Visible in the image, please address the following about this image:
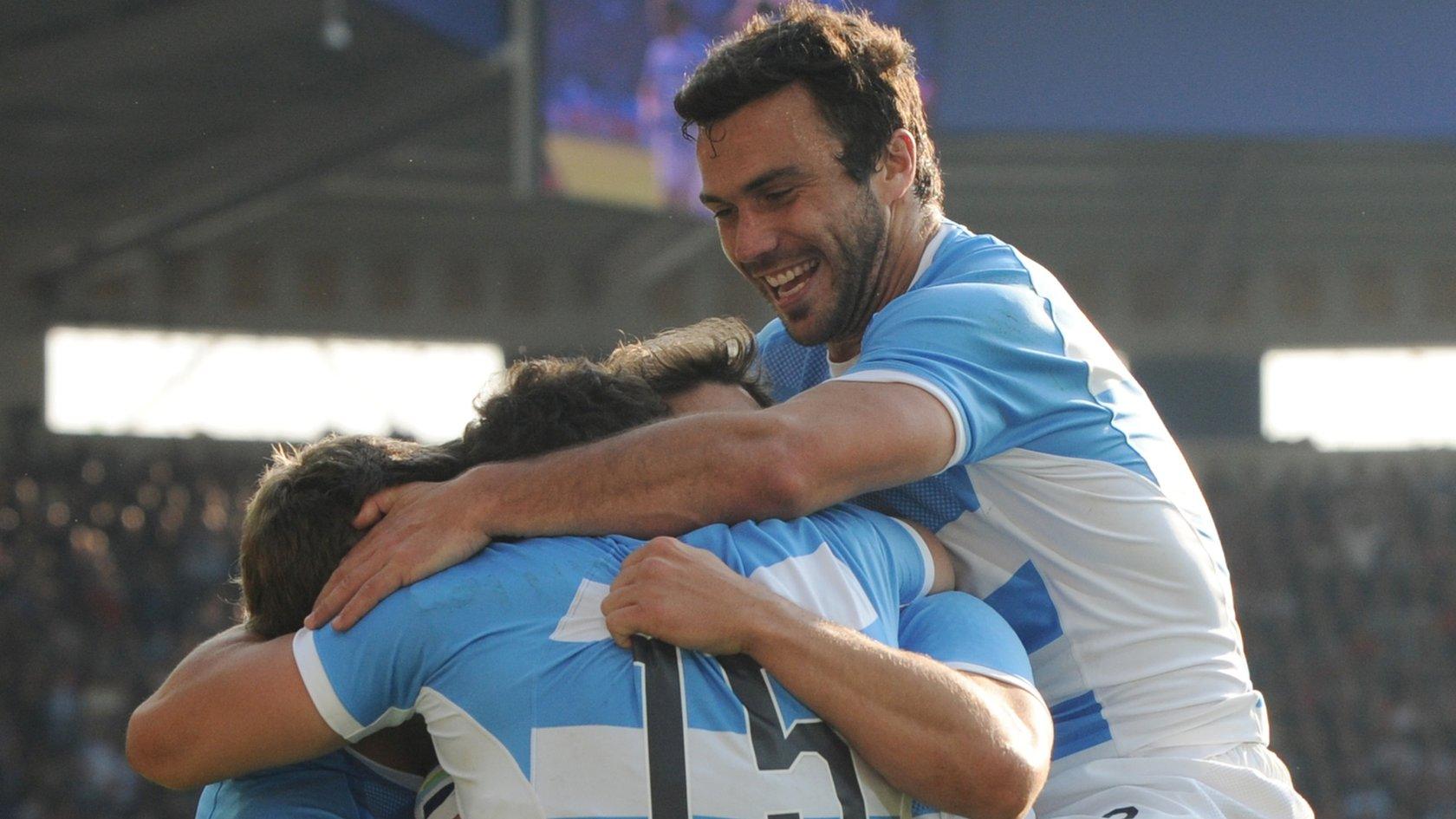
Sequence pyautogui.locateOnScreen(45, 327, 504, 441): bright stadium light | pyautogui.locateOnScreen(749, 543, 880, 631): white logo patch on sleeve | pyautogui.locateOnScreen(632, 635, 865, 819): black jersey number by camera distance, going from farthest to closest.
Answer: pyautogui.locateOnScreen(45, 327, 504, 441): bright stadium light → pyautogui.locateOnScreen(749, 543, 880, 631): white logo patch on sleeve → pyautogui.locateOnScreen(632, 635, 865, 819): black jersey number

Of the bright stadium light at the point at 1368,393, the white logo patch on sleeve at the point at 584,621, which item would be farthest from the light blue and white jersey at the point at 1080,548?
the bright stadium light at the point at 1368,393

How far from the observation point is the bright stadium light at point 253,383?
19.4 metres

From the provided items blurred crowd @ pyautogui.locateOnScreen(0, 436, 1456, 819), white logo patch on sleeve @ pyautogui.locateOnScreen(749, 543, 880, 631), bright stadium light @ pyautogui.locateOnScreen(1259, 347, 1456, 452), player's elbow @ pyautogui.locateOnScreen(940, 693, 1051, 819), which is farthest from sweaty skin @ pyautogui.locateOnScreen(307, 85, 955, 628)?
bright stadium light @ pyautogui.locateOnScreen(1259, 347, 1456, 452)

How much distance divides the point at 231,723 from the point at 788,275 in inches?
55.2

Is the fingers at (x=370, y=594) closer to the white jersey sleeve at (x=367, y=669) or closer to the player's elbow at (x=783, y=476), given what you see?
the white jersey sleeve at (x=367, y=669)

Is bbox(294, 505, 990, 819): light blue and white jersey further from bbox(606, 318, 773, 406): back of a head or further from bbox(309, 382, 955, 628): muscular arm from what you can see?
bbox(606, 318, 773, 406): back of a head

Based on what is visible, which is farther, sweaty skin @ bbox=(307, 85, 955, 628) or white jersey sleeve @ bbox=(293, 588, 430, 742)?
sweaty skin @ bbox=(307, 85, 955, 628)

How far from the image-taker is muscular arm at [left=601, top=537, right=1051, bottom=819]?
1.97 m

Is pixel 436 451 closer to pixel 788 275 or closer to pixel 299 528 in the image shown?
pixel 299 528

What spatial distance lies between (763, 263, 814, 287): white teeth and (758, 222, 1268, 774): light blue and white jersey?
34cm

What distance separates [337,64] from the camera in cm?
1552

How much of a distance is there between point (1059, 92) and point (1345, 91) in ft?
Answer: 7.54

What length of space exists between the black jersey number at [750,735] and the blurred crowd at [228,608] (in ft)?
36.8

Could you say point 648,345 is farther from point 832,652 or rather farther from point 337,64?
point 337,64
